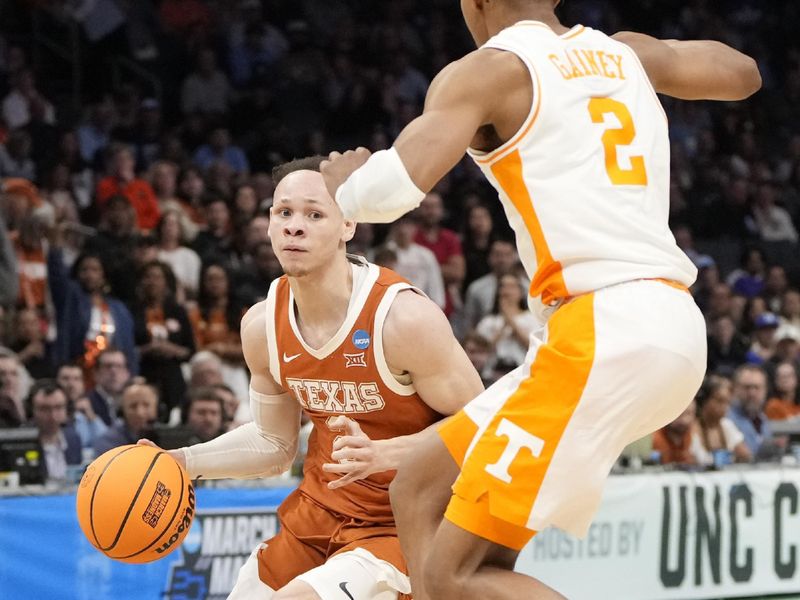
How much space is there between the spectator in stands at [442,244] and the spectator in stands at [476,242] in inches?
3.5

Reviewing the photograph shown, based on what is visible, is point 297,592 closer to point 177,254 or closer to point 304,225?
point 304,225

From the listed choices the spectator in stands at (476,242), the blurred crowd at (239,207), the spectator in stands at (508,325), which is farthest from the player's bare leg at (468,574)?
the spectator in stands at (476,242)

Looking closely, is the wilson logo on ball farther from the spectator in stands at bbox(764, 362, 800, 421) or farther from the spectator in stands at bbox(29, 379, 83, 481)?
the spectator in stands at bbox(764, 362, 800, 421)

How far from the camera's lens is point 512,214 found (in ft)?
11.9

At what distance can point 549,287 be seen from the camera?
356cm

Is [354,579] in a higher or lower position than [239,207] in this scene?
higher

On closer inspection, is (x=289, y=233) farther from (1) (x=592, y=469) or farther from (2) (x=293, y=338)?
(1) (x=592, y=469)

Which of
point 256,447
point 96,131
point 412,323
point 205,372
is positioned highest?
point 412,323

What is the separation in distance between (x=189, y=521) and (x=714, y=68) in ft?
7.30

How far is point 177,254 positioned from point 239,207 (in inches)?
40.0

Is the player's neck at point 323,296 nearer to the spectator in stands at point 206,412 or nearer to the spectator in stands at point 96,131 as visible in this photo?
the spectator in stands at point 206,412

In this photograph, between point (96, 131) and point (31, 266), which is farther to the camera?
point (96, 131)

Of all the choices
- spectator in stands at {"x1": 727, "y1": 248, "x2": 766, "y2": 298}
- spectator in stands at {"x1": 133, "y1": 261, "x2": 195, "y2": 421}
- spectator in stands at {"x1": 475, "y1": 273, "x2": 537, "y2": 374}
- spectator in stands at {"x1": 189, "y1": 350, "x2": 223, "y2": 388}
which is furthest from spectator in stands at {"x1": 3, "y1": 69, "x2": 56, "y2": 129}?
spectator in stands at {"x1": 727, "y1": 248, "x2": 766, "y2": 298}

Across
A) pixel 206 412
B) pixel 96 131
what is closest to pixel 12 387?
pixel 206 412
